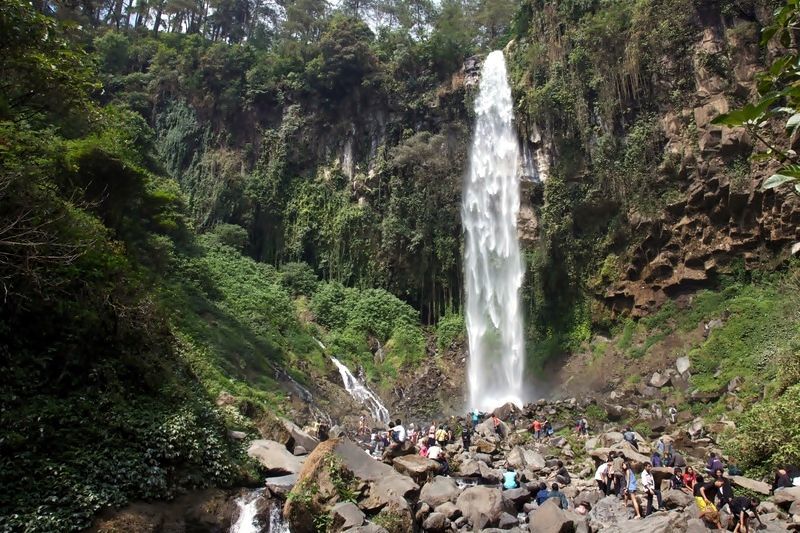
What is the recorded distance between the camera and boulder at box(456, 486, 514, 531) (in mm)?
9000

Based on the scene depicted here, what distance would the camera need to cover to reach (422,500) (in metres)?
9.61

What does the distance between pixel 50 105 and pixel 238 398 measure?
22.8 feet

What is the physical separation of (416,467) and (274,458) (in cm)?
278

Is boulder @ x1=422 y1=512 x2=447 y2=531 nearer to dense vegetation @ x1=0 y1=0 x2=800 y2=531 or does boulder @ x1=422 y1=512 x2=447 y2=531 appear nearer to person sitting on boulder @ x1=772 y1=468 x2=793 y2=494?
dense vegetation @ x1=0 y1=0 x2=800 y2=531

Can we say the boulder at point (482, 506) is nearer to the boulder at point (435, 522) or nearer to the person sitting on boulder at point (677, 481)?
the boulder at point (435, 522)

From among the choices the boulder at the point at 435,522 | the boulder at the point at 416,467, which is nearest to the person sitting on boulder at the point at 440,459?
the boulder at the point at 416,467

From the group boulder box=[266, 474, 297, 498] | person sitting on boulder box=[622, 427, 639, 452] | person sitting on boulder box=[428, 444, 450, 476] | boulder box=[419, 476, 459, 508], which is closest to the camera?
boulder box=[266, 474, 297, 498]

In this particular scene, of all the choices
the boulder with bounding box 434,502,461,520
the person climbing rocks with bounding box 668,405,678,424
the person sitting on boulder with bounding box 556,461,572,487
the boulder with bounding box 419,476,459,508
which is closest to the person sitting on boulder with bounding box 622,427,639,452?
the person sitting on boulder with bounding box 556,461,572,487

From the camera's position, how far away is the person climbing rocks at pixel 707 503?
8.19 metres

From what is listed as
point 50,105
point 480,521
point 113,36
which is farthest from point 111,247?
point 113,36

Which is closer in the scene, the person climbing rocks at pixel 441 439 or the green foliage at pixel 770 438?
the green foliage at pixel 770 438

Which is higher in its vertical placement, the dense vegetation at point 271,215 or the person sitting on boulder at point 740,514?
the dense vegetation at point 271,215

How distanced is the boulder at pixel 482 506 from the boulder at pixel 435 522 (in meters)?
0.55

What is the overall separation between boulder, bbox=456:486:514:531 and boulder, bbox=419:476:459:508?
24 cm
